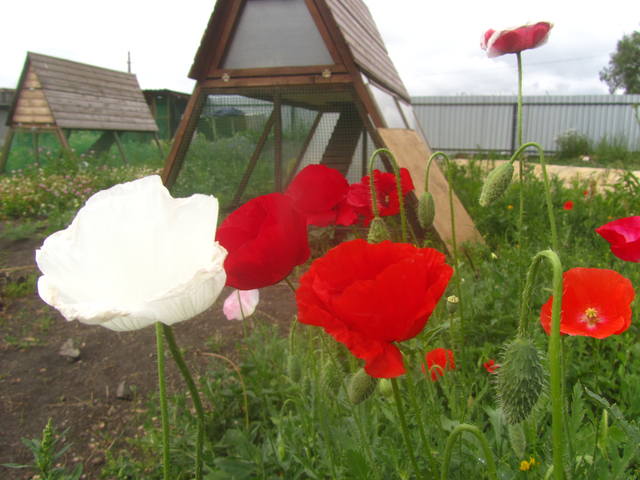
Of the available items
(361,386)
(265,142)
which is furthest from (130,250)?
(265,142)

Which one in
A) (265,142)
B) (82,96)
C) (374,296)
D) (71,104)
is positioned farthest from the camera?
(82,96)

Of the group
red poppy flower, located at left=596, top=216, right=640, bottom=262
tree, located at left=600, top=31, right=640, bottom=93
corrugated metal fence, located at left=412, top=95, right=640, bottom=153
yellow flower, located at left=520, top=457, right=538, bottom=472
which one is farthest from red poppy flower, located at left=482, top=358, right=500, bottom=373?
tree, located at left=600, top=31, right=640, bottom=93

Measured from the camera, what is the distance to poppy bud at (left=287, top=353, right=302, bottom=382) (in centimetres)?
131

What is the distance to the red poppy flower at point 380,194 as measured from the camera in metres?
1.05

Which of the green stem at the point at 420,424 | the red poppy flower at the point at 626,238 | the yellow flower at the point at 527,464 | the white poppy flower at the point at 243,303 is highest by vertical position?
the red poppy flower at the point at 626,238

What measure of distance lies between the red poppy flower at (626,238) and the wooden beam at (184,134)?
10.3 ft

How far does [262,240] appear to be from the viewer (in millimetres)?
640

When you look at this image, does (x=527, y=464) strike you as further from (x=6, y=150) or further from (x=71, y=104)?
(x=71, y=104)

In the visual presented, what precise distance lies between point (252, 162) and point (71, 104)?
6.92 meters

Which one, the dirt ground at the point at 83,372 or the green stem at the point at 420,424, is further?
the dirt ground at the point at 83,372

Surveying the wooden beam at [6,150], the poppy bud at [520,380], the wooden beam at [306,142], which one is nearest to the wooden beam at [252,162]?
the wooden beam at [306,142]

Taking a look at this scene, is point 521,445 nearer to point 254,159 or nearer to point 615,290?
point 615,290

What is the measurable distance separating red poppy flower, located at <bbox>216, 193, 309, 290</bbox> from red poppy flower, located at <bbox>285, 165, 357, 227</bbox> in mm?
204

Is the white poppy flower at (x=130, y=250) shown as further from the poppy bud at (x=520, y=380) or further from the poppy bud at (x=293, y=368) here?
the poppy bud at (x=293, y=368)
